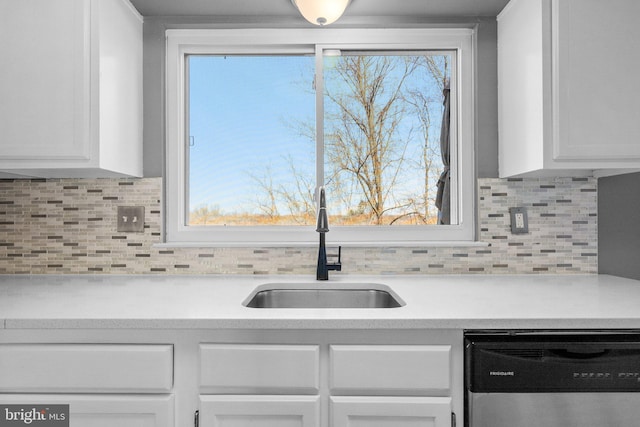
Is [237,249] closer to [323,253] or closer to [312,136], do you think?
[323,253]

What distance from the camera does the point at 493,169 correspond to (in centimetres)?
187

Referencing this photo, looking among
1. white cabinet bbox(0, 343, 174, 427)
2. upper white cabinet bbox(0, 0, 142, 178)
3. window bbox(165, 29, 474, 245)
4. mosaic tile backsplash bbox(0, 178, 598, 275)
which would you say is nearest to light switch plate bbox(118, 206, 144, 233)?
mosaic tile backsplash bbox(0, 178, 598, 275)

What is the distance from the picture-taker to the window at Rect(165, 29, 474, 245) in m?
1.93

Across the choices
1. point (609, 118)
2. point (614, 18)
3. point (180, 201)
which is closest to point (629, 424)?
point (609, 118)

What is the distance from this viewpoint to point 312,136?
1.95m

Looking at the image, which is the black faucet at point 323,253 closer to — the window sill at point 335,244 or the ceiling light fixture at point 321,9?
the window sill at point 335,244

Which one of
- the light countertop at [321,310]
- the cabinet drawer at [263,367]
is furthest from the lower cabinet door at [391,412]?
the light countertop at [321,310]

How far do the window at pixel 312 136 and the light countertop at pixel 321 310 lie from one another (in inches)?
13.1

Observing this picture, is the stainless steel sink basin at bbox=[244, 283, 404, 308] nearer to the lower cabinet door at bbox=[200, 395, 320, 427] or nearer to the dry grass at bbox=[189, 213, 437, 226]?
the dry grass at bbox=[189, 213, 437, 226]

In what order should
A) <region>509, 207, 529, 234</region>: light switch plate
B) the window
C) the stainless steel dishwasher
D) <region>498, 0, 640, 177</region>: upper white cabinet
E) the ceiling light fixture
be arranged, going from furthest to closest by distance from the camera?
the window < <region>509, 207, 529, 234</region>: light switch plate < the ceiling light fixture < <region>498, 0, 640, 177</region>: upper white cabinet < the stainless steel dishwasher

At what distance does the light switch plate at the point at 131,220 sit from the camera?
1843 mm

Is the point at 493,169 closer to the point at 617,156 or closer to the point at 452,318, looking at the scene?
the point at 617,156

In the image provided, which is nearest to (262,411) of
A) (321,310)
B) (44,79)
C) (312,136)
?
(321,310)

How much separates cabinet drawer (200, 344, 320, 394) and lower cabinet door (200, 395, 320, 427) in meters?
0.02
